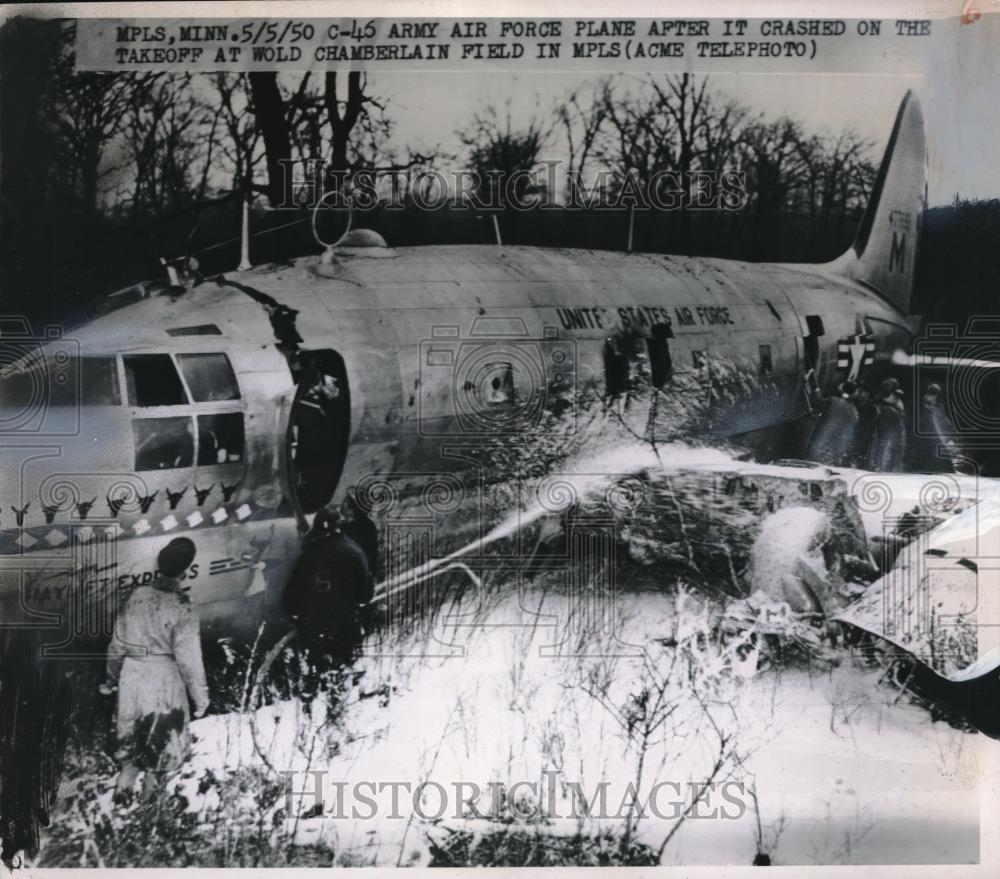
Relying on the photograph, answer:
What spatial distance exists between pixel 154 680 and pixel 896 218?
369cm

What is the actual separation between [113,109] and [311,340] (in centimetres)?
132

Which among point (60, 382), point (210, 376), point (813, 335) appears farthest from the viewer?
point (813, 335)

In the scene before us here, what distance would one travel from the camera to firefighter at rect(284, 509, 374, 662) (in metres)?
4.17

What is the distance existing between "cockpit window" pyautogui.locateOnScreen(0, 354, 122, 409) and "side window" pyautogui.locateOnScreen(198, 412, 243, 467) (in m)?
0.39

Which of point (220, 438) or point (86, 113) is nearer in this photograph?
point (220, 438)

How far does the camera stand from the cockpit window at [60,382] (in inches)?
163

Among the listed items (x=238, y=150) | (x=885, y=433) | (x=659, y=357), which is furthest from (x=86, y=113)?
(x=885, y=433)

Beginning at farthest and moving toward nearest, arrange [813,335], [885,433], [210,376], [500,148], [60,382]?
[813,335]
[885,433]
[500,148]
[60,382]
[210,376]

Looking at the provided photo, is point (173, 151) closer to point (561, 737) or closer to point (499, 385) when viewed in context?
point (499, 385)

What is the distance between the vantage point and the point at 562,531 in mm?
4219

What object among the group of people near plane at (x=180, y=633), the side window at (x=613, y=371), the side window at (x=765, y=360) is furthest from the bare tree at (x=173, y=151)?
the side window at (x=765, y=360)

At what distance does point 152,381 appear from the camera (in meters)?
4.08

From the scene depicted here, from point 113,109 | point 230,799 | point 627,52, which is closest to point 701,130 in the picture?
point 627,52

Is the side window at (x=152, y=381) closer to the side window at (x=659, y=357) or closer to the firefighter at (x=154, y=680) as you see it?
the firefighter at (x=154, y=680)
